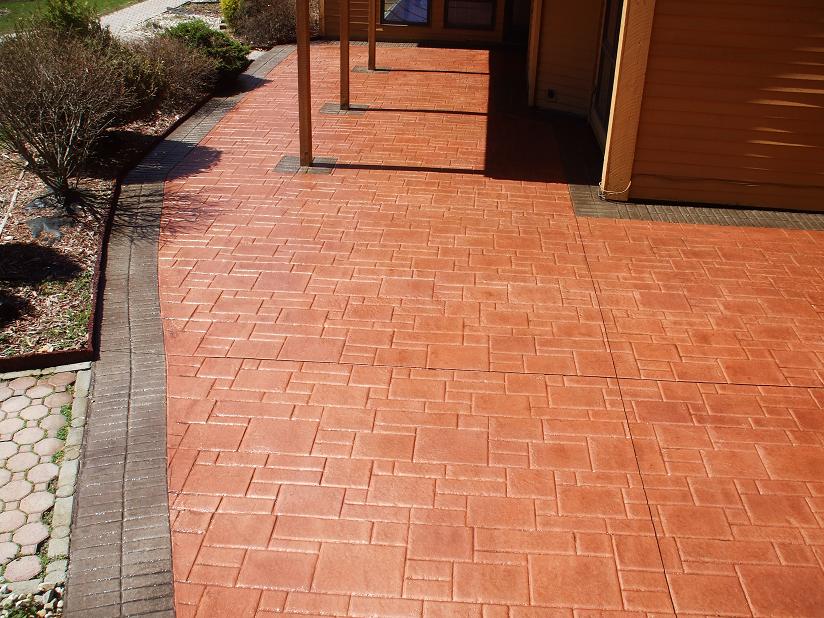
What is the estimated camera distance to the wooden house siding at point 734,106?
7.83 m

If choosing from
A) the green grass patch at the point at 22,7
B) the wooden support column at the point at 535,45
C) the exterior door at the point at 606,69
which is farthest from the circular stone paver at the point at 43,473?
the green grass patch at the point at 22,7

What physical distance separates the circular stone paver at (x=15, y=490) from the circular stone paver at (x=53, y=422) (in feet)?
1.63

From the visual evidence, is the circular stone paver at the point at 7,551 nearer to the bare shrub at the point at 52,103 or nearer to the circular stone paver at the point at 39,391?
the circular stone paver at the point at 39,391

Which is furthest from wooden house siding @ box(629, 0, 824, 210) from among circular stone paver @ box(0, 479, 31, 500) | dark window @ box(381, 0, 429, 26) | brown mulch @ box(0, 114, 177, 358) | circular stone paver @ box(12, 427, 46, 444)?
dark window @ box(381, 0, 429, 26)

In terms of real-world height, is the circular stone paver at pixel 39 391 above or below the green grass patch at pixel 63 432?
above

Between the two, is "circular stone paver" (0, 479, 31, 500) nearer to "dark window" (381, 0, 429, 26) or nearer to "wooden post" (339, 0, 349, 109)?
"wooden post" (339, 0, 349, 109)

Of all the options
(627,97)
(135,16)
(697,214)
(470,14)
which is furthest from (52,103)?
(135,16)

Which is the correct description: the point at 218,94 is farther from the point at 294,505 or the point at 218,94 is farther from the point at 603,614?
the point at 603,614

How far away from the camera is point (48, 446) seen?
190 inches

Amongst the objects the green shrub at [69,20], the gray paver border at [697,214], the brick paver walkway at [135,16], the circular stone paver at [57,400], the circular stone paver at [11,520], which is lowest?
the circular stone paver at [11,520]

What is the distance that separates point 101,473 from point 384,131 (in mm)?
7190

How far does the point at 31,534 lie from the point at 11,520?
182 mm

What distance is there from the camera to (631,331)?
611 cm

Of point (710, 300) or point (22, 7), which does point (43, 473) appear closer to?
point (710, 300)
